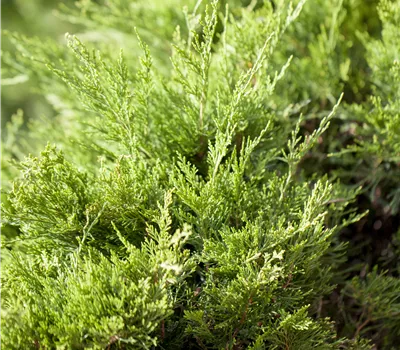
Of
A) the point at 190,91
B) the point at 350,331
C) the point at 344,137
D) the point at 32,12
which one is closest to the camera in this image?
the point at 190,91

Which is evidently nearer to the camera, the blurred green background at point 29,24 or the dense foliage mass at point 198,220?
the dense foliage mass at point 198,220

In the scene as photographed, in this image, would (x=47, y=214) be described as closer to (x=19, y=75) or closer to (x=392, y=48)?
(x=19, y=75)

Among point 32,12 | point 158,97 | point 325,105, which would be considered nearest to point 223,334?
point 158,97

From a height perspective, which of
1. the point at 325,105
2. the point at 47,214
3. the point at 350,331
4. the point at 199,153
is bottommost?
the point at 350,331

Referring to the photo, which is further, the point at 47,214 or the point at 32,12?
the point at 32,12

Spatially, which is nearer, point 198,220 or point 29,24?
point 198,220

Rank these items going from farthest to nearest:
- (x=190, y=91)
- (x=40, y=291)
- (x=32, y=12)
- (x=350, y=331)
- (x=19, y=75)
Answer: (x=32, y=12)
(x=19, y=75)
(x=350, y=331)
(x=190, y=91)
(x=40, y=291)

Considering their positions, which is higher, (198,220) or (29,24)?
(29,24)

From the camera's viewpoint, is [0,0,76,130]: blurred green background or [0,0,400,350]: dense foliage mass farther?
[0,0,76,130]: blurred green background
